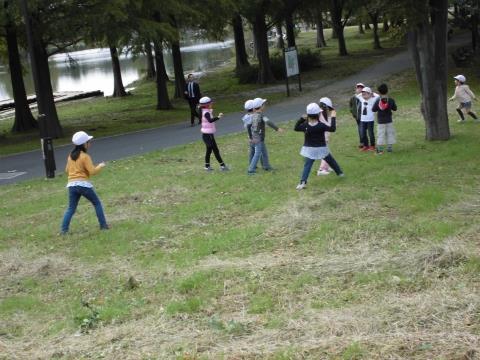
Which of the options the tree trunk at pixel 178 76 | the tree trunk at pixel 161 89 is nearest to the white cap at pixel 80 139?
the tree trunk at pixel 161 89

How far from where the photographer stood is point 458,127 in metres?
15.8

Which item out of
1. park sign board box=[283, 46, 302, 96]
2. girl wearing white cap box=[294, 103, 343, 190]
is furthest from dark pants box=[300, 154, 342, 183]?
park sign board box=[283, 46, 302, 96]

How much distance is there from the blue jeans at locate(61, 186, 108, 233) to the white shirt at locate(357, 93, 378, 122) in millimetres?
6127

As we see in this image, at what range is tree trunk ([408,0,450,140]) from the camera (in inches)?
530

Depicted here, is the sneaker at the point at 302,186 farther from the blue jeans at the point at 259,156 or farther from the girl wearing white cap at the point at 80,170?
the girl wearing white cap at the point at 80,170

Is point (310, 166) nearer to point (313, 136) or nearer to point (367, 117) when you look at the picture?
point (313, 136)

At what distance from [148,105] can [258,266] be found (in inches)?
985

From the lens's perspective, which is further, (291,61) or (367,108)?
(291,61)

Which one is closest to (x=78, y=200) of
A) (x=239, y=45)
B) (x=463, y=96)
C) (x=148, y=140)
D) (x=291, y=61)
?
(x=148, y=140)

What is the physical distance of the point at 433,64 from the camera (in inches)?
535

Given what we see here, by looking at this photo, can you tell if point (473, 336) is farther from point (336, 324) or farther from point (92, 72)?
point (92, 72)

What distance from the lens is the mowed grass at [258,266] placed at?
4.94m

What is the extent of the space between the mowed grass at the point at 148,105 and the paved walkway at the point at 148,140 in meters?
1.36

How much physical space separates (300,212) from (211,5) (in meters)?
18.7
